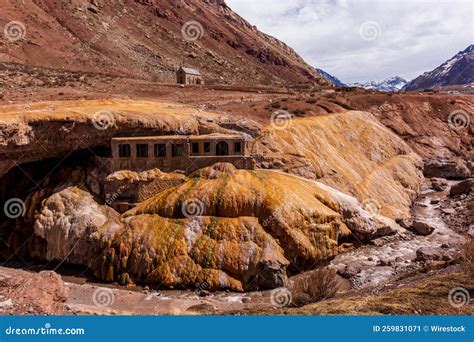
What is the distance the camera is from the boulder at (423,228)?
4079 centimetres

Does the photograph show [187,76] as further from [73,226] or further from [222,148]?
[73,226]

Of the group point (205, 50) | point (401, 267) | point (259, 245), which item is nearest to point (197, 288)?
point (259, 245)

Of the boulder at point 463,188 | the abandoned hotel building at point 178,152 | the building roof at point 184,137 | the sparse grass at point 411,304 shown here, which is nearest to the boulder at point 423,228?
the boulder at point 463,188

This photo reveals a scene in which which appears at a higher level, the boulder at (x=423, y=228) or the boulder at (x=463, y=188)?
the boulder at (x=463, y=188)

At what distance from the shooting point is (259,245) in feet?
106

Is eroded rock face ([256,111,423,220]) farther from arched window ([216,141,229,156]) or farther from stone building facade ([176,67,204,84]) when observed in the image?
stone building facade ([176,67,204,84])

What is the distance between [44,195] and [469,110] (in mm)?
80161

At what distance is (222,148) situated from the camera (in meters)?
39.0

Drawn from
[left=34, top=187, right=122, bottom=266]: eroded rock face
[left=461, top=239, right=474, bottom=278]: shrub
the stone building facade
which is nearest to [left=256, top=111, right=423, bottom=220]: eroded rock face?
[left=34, top=187, right=122, bottom=266]: eroded rock face

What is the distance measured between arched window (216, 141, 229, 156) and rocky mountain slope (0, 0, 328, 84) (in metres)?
53.7

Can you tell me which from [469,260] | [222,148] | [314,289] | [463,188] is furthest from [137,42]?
[469,260]

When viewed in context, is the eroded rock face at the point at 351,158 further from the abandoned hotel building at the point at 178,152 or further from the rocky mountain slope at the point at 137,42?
the rocky mountain slope at the point at 137,42

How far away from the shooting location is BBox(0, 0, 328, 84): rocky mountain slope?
92.9 meters

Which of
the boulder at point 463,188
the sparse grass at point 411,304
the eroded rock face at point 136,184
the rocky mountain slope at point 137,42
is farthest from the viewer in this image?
the rocky mountain slope at point 137,42
